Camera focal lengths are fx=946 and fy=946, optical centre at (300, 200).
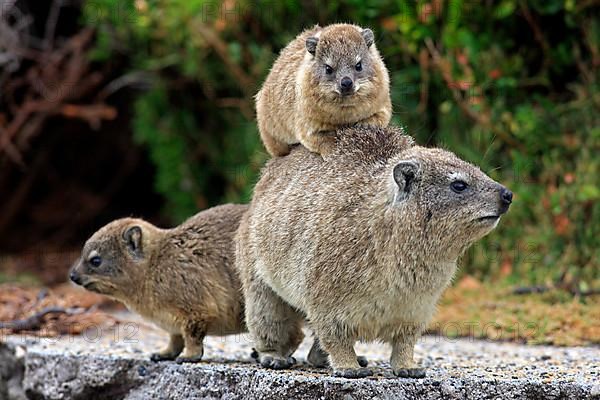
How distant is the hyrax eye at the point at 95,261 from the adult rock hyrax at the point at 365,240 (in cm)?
127

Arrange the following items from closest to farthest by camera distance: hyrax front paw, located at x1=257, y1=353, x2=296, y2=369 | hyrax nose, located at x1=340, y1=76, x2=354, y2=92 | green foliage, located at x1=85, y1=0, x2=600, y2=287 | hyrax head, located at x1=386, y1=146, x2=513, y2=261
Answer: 1. hyrax head, located at x1=386, y1=146, x2=513, y2=261
2. hyrax nose, located at x1=340, y1=76, x2=354, y2=92
3. hyrax front paw, located at x1=257, y1=353, x2=296, y2=369
4. green foliage, located at x1=85, y1=0, x2=600, y2=287

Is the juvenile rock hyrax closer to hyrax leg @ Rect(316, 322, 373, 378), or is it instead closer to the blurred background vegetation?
hyrax leg @ Rect(316, 322, 373, 378)

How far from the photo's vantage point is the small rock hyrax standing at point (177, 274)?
21.2 ft

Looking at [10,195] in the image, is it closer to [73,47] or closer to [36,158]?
[36,158]

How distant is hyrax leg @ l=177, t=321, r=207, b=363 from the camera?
643 centimetres

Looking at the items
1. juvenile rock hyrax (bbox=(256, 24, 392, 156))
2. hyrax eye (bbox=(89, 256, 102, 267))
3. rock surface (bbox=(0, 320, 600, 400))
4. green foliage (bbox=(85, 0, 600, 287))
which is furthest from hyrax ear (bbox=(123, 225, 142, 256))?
green foliage (bbox=(85, 0, 600, 287))

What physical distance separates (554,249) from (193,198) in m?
5.01

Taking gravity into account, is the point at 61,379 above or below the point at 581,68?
below

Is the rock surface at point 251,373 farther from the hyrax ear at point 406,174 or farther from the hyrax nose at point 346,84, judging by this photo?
the hyrax nose at point 346,84

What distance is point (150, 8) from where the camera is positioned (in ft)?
37.4

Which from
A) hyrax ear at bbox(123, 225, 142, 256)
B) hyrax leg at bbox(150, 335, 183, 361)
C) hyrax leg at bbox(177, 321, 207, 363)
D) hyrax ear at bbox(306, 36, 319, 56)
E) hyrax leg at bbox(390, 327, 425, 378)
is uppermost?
hyrax ear at bbox(306, 36, 319, 56)

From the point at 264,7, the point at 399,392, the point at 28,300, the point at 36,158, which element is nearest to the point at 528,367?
the point at 399,392

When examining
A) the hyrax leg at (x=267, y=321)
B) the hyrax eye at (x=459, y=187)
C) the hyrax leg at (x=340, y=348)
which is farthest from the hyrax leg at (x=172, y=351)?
the hyrax eye at (x=459, y=187)

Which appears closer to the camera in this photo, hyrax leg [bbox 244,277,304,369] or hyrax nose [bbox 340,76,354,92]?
hyrax nose [bbox 340,76,354,92]
